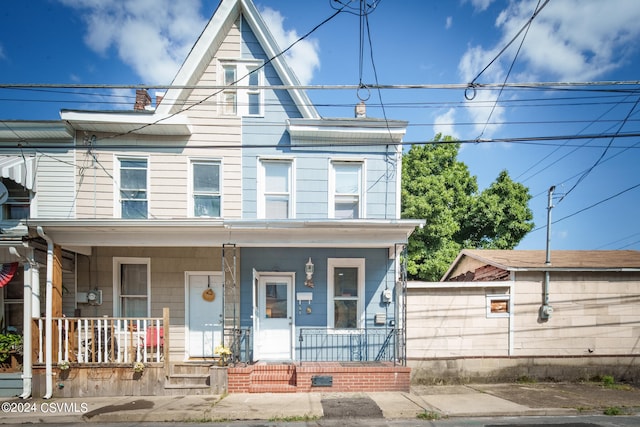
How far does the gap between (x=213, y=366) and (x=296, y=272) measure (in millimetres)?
2778

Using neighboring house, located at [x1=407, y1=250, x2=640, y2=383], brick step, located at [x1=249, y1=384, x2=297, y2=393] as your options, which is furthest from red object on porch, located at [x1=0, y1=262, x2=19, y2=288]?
neighboring house, located at [x1=407, y1=250, x2=640, y2=383]

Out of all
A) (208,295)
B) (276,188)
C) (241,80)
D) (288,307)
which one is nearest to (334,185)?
(276,188)

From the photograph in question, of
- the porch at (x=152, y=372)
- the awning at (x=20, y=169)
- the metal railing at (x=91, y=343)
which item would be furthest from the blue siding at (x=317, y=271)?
the awning at (x=20, y=169)

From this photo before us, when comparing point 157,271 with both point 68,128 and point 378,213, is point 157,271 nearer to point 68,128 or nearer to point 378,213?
point 68,128

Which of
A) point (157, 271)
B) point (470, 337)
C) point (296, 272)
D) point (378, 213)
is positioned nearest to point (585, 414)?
point (470, 337)

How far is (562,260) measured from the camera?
9.88 m

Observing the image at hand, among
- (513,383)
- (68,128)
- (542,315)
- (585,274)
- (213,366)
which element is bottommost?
(513,383)

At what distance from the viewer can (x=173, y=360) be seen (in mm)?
8672

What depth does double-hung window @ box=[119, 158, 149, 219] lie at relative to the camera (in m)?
9.17

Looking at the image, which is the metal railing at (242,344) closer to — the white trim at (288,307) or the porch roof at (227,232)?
the white trim at (288,307)

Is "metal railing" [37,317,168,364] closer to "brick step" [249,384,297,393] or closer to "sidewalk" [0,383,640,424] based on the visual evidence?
"sidewalk" [0,383,640,424]

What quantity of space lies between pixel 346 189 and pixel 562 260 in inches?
248

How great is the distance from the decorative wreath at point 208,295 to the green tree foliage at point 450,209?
1096cm

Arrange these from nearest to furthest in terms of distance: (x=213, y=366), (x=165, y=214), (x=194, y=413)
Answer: (x=194, y=413)
(x=213, y=366)
(x=165, y=214)
